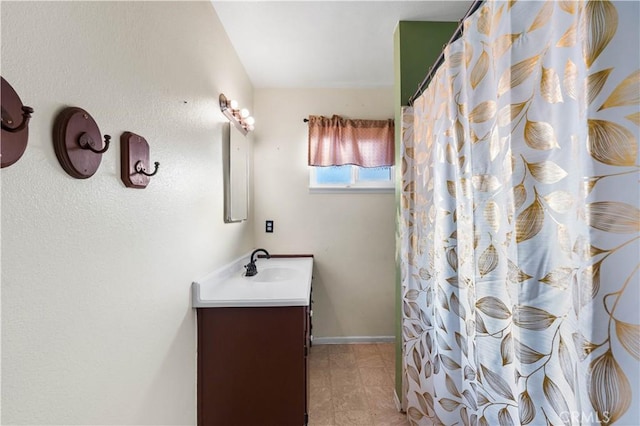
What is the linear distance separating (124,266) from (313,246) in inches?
74.3

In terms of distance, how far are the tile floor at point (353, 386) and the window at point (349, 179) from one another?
151 centimetres

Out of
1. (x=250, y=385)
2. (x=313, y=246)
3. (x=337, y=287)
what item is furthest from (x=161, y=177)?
(x=337, y=287)

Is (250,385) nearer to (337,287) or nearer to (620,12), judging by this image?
(337,287)

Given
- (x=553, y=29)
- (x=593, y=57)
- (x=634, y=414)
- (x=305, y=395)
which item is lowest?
(x=305, y=395)

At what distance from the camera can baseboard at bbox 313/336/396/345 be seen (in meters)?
2.67

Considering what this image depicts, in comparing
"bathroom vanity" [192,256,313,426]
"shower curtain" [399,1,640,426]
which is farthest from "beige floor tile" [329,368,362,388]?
"shower curtain" [399,1,640,426]

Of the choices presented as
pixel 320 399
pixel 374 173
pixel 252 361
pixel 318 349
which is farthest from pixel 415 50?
pixel 318 349

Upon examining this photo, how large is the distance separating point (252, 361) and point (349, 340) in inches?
59.2

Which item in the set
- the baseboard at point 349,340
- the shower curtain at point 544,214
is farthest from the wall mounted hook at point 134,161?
the baseboard at point 349,340

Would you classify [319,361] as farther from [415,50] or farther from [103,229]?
[415,50]

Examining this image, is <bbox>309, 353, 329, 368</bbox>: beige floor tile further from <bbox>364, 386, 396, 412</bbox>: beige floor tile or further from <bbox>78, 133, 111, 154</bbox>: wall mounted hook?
<bbox>78, 133, 111, 154</bbox>: wall mounted hook

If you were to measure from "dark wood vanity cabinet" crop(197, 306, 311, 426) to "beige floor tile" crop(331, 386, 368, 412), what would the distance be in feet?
1.80

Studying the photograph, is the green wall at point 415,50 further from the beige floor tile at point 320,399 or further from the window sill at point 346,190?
the window sill at point 346,190

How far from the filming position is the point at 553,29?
0.61 m
